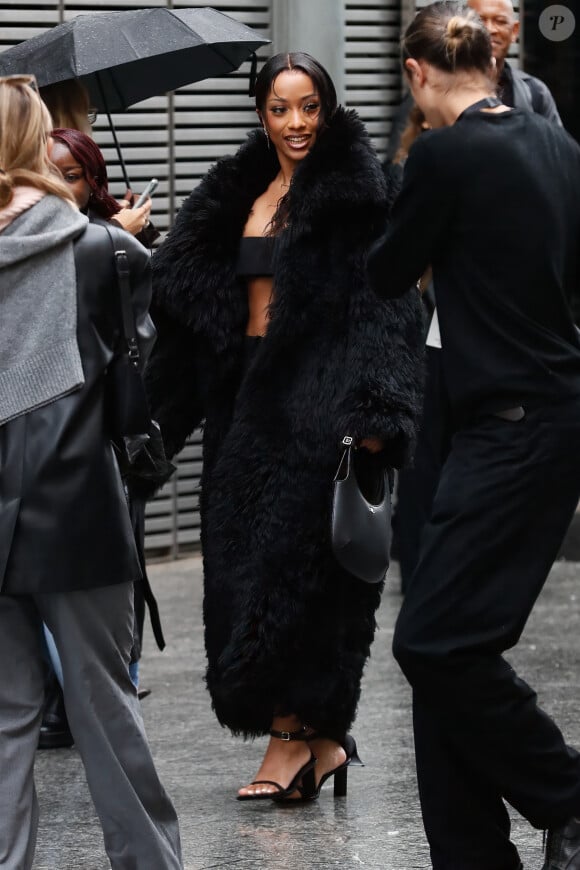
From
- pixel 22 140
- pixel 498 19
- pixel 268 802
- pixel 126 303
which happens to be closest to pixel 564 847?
pixel 268 802

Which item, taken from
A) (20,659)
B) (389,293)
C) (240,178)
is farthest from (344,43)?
(20,659)

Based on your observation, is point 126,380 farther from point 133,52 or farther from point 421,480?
point 421,480

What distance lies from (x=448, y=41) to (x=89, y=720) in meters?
1.66

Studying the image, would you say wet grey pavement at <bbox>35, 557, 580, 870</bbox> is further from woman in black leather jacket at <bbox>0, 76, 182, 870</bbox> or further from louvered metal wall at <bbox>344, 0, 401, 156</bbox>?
louvered metal wall at <bbox>344, 0, 401, 156</bbox>

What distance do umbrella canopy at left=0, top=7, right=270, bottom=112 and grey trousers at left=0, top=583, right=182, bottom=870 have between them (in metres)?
1.82

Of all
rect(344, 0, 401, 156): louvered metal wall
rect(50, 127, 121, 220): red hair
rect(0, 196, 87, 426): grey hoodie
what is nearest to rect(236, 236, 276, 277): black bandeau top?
rect(50, 127, 121, 220): red hair

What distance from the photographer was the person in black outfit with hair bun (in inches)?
151

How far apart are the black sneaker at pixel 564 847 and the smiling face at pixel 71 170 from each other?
209cm

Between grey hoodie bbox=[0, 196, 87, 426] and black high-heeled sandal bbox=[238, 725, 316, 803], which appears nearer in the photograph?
grey hoodie bbox=[0, 196, 87, 426]

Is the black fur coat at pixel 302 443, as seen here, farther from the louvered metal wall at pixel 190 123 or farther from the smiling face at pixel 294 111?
the louvered metal wall at pixel 190 123

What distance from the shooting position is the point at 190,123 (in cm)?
822

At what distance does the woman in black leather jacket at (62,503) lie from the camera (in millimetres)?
3754

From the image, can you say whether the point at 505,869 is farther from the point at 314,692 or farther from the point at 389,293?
the point at 389,293

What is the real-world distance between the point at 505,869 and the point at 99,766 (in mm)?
965
